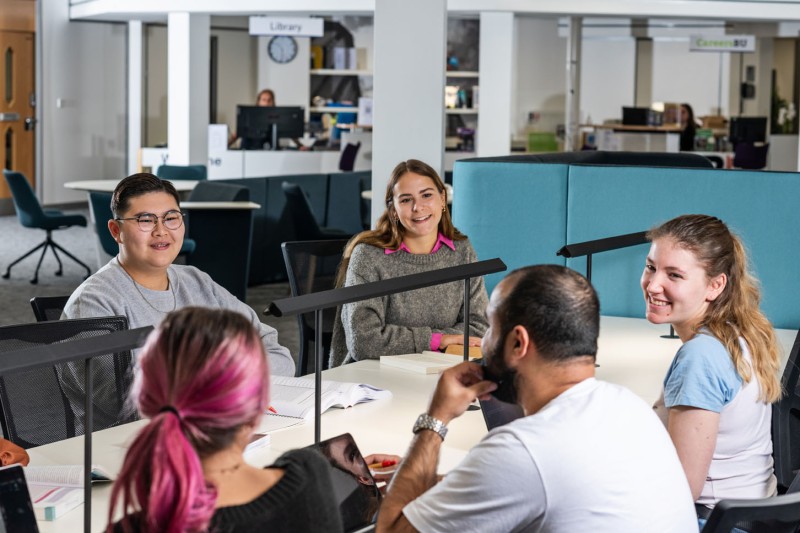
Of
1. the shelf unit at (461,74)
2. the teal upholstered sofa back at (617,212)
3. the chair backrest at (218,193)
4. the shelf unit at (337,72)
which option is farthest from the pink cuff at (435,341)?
the shelf unit at (337,72)

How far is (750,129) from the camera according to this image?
14398 millimetres

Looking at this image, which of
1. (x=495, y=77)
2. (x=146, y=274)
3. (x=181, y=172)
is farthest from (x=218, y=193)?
(x=146, y=274)

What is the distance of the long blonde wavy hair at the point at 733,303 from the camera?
221 cm

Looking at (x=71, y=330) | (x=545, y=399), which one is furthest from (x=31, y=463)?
(x=545, y=399)

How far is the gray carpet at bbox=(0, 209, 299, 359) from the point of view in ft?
24.6

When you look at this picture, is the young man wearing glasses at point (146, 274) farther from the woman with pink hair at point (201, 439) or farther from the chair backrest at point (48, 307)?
the woman with pink hair at point (201, 439)

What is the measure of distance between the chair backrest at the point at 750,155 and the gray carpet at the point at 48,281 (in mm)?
7125

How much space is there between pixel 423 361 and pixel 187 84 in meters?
10.2

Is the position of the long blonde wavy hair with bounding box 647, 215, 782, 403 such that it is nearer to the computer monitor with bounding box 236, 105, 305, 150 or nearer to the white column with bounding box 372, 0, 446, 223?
the white column with bounding box 372, 0, 446, 223

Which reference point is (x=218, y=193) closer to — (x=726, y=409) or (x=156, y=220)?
(x=156, y=220)

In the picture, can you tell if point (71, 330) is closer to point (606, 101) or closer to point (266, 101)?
point (266, 101)

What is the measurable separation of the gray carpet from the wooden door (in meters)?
1.47

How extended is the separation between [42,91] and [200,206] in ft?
26.1

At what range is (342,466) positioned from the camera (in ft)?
6.68
